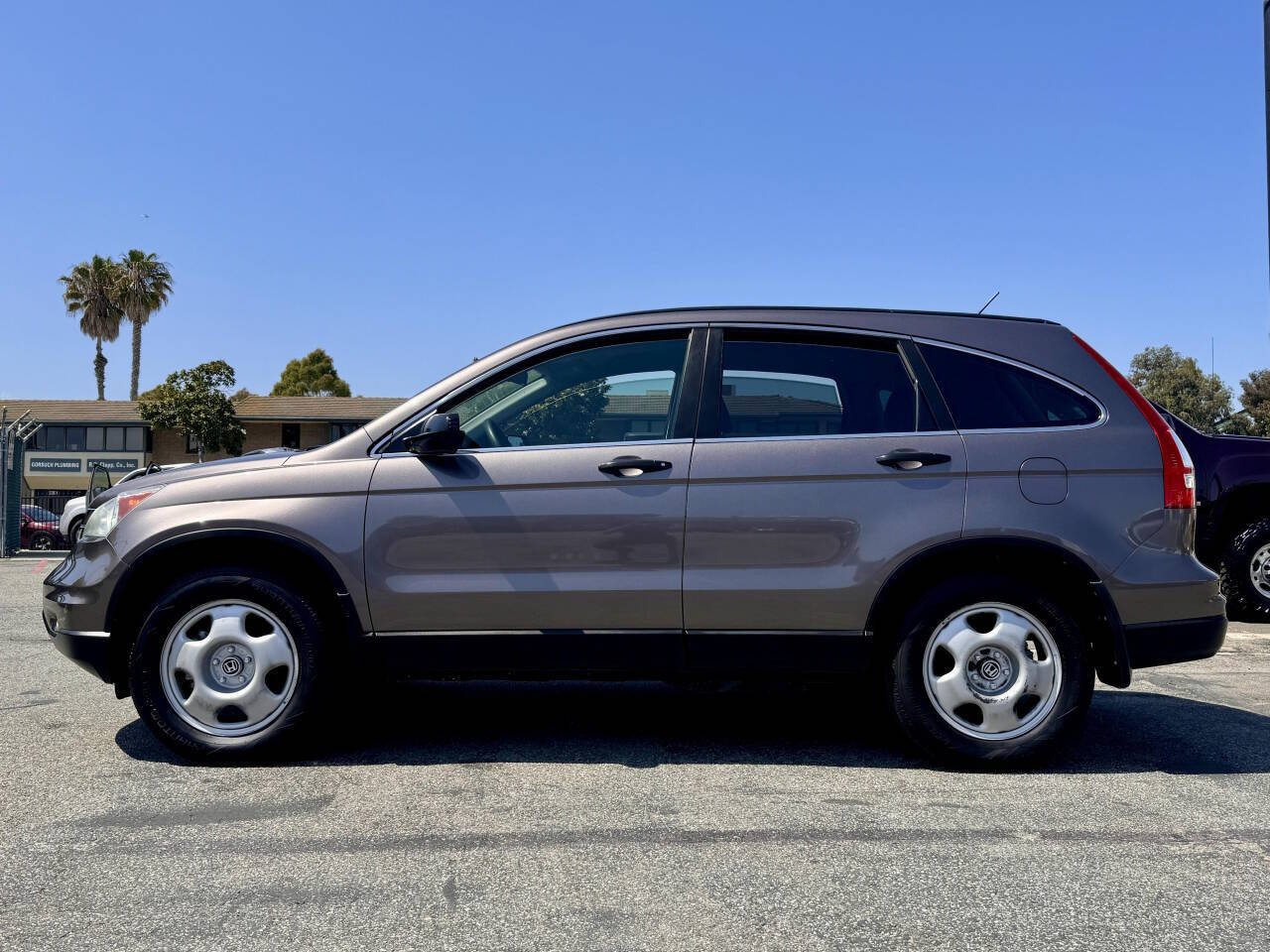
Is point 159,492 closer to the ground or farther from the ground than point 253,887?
farther from the ground

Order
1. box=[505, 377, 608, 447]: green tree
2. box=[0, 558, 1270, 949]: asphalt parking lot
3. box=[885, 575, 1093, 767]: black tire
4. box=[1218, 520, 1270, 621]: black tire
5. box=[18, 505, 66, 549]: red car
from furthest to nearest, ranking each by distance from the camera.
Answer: box=[18, 505, 66, 549]: red car → box=[1218, 520, 1270, 621]: black tire → box=[505, 377, 608, 447]: green tree → box=[885, 575, 1093, 767]: black tire → box=[0, 558, 1270, 949]: asphalt parking lot

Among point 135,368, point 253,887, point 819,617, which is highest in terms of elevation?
point 135,368

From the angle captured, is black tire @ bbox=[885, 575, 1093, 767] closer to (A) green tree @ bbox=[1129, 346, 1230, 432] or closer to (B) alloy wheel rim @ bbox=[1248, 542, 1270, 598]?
(B) alloy wheel rim @ bbox=[1248, 542, 1270, 598]

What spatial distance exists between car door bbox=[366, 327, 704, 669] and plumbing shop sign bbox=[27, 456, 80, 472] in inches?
2115

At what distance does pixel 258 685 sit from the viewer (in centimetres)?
426

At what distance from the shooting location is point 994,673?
13.7ft

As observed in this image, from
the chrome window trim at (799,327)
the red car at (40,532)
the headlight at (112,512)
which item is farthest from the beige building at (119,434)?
the chrome window trim at (799,327)

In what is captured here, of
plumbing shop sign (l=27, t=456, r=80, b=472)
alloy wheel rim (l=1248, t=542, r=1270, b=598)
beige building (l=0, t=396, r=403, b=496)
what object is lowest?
alloy wheel rim (l=1248, t=542, r=1270, b=598)

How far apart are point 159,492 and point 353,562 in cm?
88

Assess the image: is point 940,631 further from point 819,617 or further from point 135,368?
point 135,368

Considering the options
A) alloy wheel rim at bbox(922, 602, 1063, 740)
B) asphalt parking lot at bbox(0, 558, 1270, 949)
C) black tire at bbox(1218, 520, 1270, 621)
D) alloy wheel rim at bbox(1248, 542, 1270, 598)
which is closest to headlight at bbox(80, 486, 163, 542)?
asphalt parking lot at bbox(0, 558, 1270, 949)

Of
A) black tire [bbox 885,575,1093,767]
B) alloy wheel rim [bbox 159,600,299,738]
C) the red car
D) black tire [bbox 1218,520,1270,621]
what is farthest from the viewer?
the red car

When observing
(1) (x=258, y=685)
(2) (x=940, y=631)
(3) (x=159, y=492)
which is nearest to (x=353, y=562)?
(1) (x=258, y=685)

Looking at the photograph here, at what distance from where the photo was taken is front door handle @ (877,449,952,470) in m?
4.21
